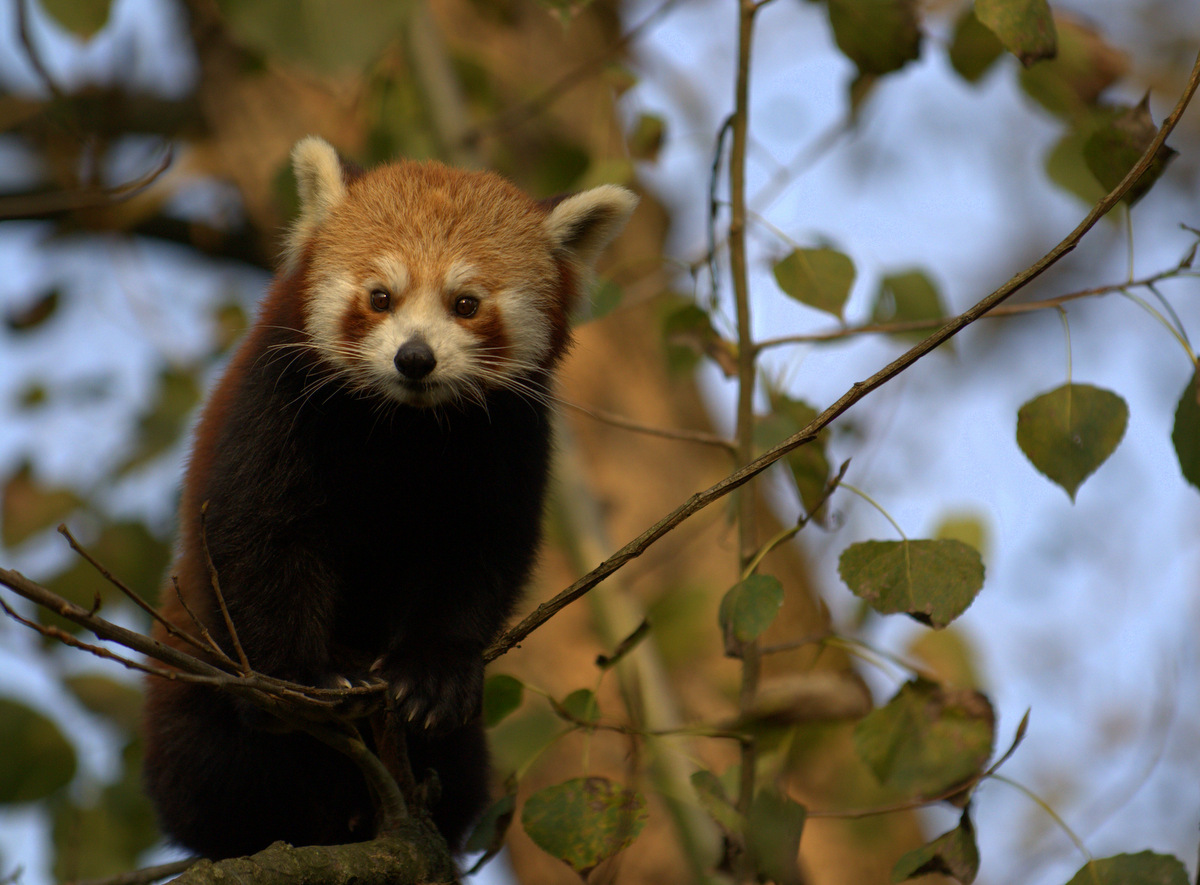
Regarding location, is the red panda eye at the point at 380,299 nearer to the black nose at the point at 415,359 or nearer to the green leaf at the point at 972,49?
the black nose at the point at 415,359

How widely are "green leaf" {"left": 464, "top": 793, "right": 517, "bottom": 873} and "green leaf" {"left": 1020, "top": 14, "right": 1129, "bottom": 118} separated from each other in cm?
234

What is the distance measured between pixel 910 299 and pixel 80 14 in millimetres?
2522

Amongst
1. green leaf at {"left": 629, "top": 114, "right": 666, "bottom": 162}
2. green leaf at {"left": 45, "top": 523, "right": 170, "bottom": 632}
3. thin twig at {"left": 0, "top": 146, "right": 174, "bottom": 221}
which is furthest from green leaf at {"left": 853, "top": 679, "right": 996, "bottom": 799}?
green leaf at {"left": 45, "top": 523, "right": 170, "bottom": 632}

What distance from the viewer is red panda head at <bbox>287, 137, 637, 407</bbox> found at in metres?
2.61

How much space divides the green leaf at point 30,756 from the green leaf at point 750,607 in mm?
2308

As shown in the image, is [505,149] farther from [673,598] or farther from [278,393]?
[278,393]

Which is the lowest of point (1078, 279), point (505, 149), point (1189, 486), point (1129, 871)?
point (1078, 279)

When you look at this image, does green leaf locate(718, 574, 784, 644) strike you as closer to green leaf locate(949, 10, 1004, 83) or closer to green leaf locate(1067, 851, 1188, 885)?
green leaf locate(1067, 851, 1188, 885)

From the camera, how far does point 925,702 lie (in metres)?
2.48

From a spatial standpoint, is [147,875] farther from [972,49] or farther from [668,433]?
[972,49]

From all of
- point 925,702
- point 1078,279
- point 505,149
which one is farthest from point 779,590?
point 1078,279

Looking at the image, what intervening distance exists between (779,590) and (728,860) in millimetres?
809

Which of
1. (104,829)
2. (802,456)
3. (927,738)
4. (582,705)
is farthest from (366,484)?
(104,829)

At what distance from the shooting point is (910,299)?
327cm
